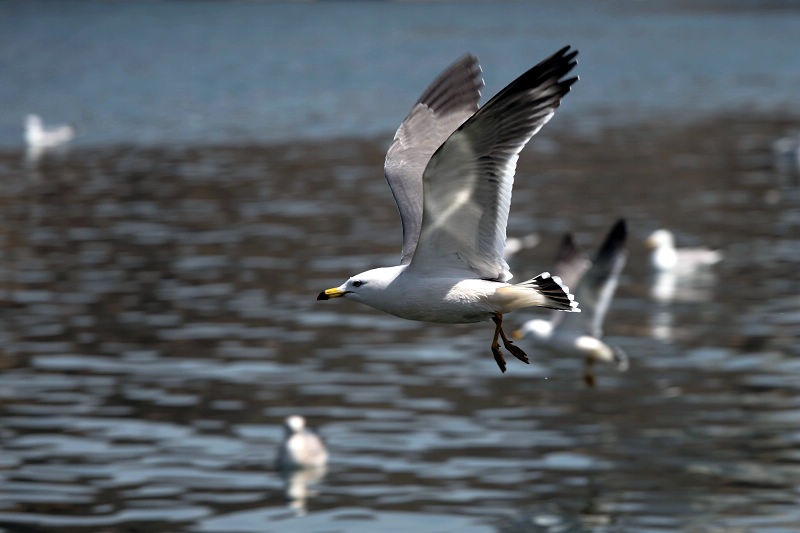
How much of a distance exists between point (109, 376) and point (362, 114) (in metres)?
40.4

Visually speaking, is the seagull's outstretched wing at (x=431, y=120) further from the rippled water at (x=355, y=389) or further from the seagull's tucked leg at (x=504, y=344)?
the rippled water at (x=355, y=389)

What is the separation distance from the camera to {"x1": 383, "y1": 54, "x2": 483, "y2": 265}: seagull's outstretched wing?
9445 millimetres

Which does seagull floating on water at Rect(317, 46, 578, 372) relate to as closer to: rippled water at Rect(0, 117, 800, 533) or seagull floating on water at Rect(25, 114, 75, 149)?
rippled water at Rect(0, 117, 800, 533)

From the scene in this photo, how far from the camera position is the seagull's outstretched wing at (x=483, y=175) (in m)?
7.61

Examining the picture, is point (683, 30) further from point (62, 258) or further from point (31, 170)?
point (62, 258)

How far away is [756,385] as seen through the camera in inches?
882

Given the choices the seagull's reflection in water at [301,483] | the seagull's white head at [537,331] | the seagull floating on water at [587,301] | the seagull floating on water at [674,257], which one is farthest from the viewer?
the seagull floating on water at [674,257]

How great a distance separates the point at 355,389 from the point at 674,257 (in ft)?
33.5

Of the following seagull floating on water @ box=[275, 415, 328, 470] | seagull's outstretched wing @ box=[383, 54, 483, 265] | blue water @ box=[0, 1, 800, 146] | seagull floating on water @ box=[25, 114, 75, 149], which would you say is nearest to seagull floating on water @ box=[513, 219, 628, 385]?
seagull floating on water @ box=[275, 415, 328, 470]

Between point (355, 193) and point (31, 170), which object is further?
point (31, 170)

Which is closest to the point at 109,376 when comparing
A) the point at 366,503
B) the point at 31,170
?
the point at 366,503

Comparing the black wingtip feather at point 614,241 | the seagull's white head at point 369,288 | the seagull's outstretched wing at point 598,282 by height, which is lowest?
the seagull's white head at point 369,288

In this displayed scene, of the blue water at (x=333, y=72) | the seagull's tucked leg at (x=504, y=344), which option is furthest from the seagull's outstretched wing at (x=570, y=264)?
the blue water at (x=333, y=72)

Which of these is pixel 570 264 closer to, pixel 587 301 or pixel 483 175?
pixel 587 301
